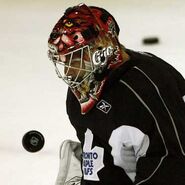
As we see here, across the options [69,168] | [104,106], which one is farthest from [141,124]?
[69,168]

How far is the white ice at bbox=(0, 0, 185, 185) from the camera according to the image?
172 centimetres

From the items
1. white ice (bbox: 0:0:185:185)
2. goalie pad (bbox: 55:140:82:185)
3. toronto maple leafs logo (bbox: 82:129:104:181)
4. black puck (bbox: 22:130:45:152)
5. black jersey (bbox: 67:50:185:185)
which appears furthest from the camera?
white ice (bbox: 0:0:185:185)

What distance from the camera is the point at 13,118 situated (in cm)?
189

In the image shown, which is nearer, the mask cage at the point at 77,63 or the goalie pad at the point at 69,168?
the mask cage at the point at 77,63

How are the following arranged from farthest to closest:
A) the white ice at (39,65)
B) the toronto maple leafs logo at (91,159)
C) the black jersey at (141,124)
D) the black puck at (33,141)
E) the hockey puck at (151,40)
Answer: the hockey puck at (151,40)
the white ice at (39,65)
the black puck at (33,141)
the toronto maple leafs logo at (91,159)
the black jersey at (141,124)

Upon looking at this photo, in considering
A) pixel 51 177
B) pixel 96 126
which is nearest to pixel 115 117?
pixel 96 126

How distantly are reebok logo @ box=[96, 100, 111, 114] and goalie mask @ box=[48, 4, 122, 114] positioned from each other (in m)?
0.01

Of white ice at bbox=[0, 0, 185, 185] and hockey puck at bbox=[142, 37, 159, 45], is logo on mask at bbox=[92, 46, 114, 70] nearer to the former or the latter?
white ice at bbox=[0, 0, 185, 185]

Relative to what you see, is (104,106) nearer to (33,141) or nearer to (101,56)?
(101,56)

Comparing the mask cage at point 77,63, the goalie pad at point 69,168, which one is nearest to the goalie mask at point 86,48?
the mask cage at point 77,63

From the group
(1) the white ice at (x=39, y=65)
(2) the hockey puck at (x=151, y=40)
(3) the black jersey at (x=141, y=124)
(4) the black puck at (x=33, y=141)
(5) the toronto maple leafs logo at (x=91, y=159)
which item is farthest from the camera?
(2) the hockey puck at (x=151, y=40)

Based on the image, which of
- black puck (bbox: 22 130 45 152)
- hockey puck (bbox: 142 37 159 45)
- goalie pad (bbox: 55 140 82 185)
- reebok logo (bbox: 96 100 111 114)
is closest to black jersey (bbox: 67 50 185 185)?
reebok logo (bbox: 96 100 111 114)

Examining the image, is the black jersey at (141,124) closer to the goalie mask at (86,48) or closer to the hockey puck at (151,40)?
the goalie mask at (86,48)

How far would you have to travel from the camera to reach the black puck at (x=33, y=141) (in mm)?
1602
